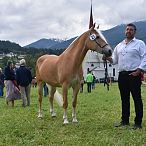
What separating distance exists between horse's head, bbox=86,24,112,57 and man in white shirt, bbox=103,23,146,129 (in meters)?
0.28

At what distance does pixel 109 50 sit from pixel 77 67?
3.60 feet

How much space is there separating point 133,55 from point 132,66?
0.25 metres

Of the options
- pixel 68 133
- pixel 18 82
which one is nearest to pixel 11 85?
pixel 18 82

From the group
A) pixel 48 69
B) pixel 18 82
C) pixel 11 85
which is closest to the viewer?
pixel 48 69

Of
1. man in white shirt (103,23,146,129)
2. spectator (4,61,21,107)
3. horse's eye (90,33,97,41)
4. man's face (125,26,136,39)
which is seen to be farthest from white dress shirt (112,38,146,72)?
spectator (4,61,21,107)

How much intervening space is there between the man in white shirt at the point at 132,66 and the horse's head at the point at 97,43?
0.28 m

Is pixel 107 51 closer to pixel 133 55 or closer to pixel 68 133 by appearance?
pixel 133 55

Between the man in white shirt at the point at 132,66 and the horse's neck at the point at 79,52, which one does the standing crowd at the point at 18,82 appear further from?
the man in white shirt at the point at 132,66

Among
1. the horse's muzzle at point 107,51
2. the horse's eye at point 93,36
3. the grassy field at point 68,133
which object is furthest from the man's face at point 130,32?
the grassy field at point 68,133

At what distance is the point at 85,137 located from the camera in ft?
24.7

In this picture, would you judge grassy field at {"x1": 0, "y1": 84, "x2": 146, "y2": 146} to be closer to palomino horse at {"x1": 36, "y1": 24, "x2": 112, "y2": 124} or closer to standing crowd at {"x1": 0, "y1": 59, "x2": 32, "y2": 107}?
palomino horse at {"x1": 36, "y1": 24, "x2": 112, "y2": 124}

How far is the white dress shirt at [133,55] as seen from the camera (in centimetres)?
822

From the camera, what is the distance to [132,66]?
27.3 ft

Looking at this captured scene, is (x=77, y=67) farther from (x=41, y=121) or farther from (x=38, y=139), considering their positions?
(x=38, y=139)
